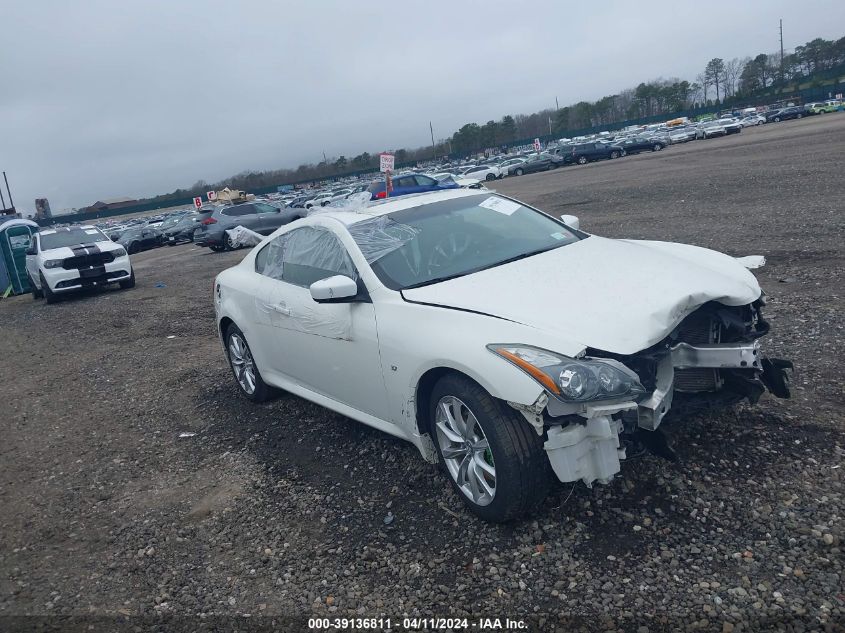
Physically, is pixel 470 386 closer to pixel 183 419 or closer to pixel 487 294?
pixel 487 294

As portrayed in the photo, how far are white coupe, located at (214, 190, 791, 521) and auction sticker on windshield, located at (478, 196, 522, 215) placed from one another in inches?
0.7

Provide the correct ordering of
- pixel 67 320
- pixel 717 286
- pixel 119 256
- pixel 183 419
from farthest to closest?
pixel 119 256, pixel 67 320, pixel 183 419, pixel 717 286

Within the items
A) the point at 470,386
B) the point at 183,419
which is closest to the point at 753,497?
the point at 470,386

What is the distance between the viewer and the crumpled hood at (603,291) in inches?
127

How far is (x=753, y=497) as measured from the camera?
3314mm

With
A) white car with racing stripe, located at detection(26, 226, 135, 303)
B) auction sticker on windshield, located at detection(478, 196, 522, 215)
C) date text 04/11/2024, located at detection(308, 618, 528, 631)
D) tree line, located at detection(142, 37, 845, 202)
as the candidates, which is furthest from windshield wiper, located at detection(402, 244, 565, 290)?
tree line, located at detection(142, 37, 845, 202)

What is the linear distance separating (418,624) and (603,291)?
6.11 ft

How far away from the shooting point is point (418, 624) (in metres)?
2.86

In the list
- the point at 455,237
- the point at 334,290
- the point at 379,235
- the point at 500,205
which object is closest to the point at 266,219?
the point at 500,205

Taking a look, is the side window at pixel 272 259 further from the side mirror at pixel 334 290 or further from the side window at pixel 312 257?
the side mirror at pixel 334 290

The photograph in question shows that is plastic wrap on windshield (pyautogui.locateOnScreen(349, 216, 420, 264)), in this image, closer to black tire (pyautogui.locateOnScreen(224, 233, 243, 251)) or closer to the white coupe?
the white coupe

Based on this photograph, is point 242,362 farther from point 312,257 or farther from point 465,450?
point 465,450

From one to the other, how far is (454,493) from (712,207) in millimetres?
11480

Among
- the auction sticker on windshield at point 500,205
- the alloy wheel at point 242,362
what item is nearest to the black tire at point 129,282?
the alloy wheel at point 242,362
